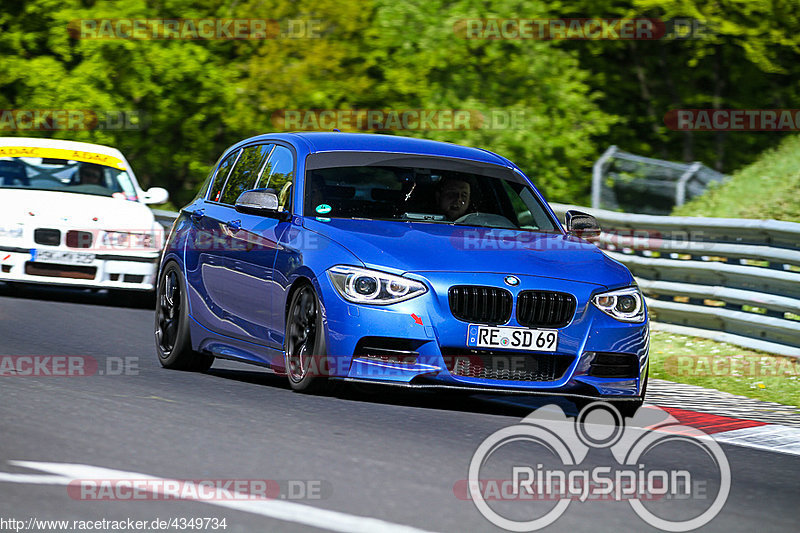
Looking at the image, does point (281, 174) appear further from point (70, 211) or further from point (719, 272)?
point (70, 211)

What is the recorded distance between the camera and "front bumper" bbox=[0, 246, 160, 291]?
15773 mm

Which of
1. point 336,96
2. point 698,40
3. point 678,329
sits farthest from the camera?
point 698,40

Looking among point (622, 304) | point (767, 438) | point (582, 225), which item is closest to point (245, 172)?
point (582, 225)

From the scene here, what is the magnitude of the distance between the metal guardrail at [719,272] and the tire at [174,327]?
4702 mm

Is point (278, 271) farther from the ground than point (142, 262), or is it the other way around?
point (278, 271)

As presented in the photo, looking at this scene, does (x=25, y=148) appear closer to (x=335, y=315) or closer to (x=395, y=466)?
(x=335, y=315)

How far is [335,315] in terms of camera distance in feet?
28.2

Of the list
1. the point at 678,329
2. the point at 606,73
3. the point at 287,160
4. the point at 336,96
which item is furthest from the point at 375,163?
the point at 606,73

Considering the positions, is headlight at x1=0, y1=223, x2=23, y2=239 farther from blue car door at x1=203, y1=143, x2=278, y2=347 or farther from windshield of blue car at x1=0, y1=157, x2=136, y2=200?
blue car door at x1=203, y1=143, x2=278, y2=347

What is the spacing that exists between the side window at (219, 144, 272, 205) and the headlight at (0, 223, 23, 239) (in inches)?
217

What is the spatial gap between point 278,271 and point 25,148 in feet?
29.8

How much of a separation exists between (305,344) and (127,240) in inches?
296

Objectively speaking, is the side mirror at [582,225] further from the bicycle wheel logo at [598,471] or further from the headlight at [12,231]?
the headlight at [12,231]

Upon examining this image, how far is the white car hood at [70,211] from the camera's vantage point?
52.2 feet
